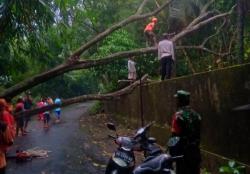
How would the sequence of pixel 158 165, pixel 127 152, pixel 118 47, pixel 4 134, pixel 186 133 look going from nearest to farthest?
pixel 158 165 → pixel 186 133 → pixel 127 152 → pixel 4 134 → pixel 118 47

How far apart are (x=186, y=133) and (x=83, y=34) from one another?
24579 millimetres

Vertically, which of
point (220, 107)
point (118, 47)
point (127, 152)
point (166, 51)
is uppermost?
point (118, 47)

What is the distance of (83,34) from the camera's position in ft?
102

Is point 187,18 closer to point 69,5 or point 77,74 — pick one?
point 69,5

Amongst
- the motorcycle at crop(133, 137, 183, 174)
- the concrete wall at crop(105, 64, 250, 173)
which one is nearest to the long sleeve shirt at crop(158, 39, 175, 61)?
the concrete wall at crop(105, 64, 250, 173)

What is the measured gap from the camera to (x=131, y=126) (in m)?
19.2

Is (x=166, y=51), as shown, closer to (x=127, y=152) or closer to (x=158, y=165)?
(x=127, y=152)

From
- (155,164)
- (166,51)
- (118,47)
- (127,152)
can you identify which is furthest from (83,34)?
(155,164)

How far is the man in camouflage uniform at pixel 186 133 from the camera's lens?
704cm

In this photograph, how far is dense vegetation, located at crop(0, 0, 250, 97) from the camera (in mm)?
9039

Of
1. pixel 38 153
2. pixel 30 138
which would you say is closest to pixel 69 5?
pixel 38 153

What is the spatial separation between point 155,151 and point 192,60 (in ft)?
Result: 42.6

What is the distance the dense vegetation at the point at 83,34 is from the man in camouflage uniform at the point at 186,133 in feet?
10.4

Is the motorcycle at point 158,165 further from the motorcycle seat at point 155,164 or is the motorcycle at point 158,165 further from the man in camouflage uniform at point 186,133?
the man in camouflage uniform at point 186,133
